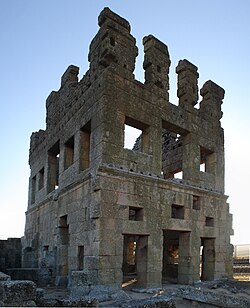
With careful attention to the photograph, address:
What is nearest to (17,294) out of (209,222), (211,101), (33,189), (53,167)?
(209,222)

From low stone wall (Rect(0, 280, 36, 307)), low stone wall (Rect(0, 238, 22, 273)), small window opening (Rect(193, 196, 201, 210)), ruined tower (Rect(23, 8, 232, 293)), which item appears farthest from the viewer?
low stone wall (Rect(0, 238, 22, 273))

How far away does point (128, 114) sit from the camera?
9500 millimetres

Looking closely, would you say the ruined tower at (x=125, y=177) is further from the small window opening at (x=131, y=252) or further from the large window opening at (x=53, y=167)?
the small window opening at (x=131, y=252)

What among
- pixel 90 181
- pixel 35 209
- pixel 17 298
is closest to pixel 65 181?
pixel 90 181

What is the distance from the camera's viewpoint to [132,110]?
9625 mm

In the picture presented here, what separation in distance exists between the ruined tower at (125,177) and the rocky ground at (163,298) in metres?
0.52

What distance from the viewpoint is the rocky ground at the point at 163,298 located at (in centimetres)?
608

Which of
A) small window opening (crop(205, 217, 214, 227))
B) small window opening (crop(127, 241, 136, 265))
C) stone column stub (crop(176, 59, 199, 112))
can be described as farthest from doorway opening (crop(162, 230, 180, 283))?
stone column stub (crop(176, 59, 199, 112))

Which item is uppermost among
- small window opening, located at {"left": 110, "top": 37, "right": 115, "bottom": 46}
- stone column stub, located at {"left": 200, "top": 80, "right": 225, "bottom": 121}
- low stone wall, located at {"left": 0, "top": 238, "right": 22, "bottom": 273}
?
small window opening, located at {"left": 110, "top": 37, "right": 115, "bottom": 46}

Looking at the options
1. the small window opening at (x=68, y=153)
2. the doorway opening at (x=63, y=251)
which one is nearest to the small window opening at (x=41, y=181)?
the small window opening at (x=68, y=153)

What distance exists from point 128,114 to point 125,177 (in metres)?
1.85

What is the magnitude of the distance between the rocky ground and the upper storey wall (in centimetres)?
322

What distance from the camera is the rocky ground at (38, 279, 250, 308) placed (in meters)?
6.08

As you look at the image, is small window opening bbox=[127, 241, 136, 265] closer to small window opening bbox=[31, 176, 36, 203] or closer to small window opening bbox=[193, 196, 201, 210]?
small window opening bbox=[31, 176, 36, 203]
